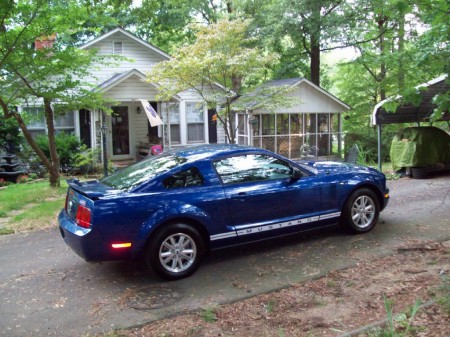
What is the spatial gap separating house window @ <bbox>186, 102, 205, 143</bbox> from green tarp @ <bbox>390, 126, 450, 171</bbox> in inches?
349

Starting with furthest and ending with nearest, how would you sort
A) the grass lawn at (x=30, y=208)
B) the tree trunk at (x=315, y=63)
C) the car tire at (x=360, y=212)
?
the tree trunk at (x=315, y=63), the grass lawn at (x=30, y=208), the car tire at (x=360, y=212)

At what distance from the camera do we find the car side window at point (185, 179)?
518 cm

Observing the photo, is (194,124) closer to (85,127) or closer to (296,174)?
(85,127)

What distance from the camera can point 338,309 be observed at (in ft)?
13.4

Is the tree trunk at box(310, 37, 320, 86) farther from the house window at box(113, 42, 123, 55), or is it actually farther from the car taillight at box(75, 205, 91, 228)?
the car taillight at box(75, 205, 91, 228)

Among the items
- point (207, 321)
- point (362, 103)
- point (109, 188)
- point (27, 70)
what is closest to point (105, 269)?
point (109, 188)

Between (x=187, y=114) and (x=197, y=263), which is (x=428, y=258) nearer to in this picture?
(x=197, y=263)

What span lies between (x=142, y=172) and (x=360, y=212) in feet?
10.7

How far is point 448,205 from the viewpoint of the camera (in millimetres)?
8539

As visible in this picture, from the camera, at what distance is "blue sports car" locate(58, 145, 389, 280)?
4785 mm

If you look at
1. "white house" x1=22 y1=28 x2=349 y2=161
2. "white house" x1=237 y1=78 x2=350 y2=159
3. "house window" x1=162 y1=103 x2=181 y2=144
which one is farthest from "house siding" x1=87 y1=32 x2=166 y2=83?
"white house" x1=237 y1=78 x2=350 y2=159

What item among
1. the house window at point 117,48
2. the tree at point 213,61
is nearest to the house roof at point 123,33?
the house window at point 117,48

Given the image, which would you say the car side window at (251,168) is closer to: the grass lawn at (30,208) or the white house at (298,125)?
the grass lawn at (30,208)

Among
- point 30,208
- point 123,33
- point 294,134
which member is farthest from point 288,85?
point 30,208
